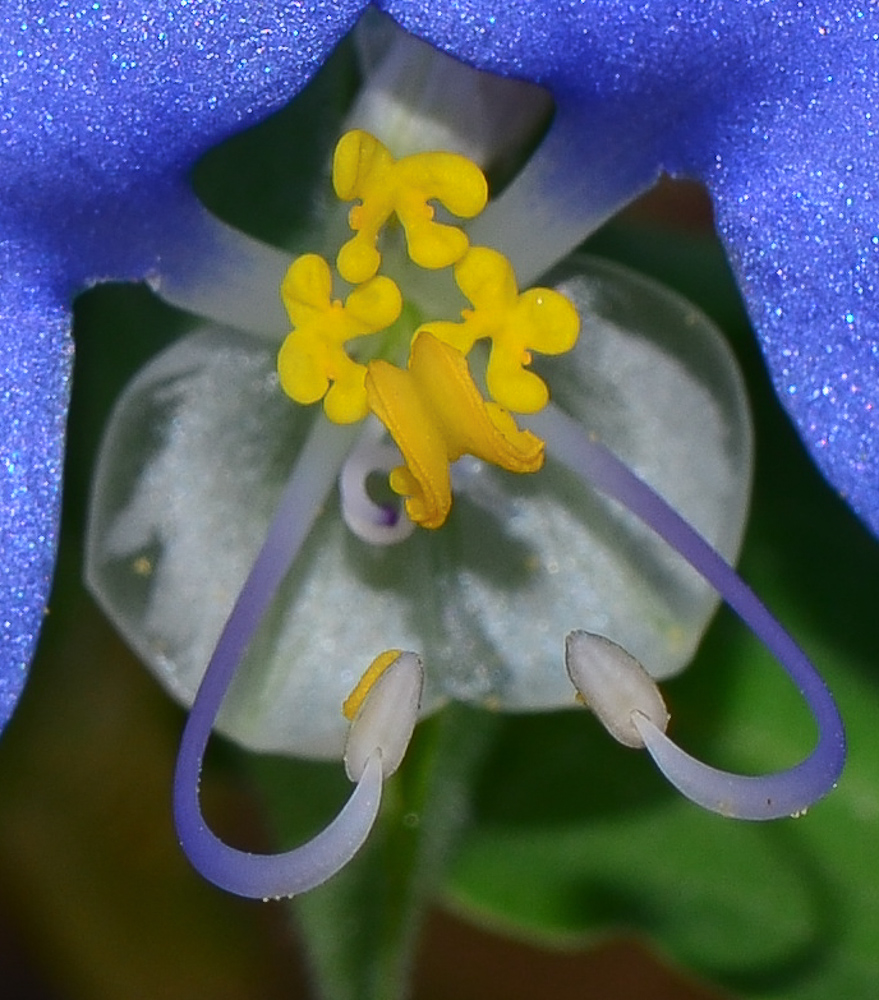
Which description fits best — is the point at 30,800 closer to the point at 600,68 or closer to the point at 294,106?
the point at 294,106

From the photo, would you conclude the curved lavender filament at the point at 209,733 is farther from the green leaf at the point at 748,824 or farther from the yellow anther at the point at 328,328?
the green leaf at the point at 748,824

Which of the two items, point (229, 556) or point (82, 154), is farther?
point (229, 556)

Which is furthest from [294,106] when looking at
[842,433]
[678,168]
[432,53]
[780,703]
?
[780,703]


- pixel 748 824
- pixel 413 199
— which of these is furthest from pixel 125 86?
pixel 748 824

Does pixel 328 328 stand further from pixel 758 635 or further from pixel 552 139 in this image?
pixel 758 635

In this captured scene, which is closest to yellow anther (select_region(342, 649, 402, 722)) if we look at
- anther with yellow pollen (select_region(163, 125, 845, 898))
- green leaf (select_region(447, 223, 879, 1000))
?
anther with yellow pollen (select_region(163, 125, 845, 898))

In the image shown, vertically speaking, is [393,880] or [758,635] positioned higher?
[758,635]

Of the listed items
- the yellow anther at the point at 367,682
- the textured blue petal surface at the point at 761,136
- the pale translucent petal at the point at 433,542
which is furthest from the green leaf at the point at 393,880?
the textured blue petal surface at the point at 761,136

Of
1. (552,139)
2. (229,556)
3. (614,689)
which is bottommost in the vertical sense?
(229,556)

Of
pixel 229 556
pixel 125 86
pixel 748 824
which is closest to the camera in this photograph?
pixel 125 86
